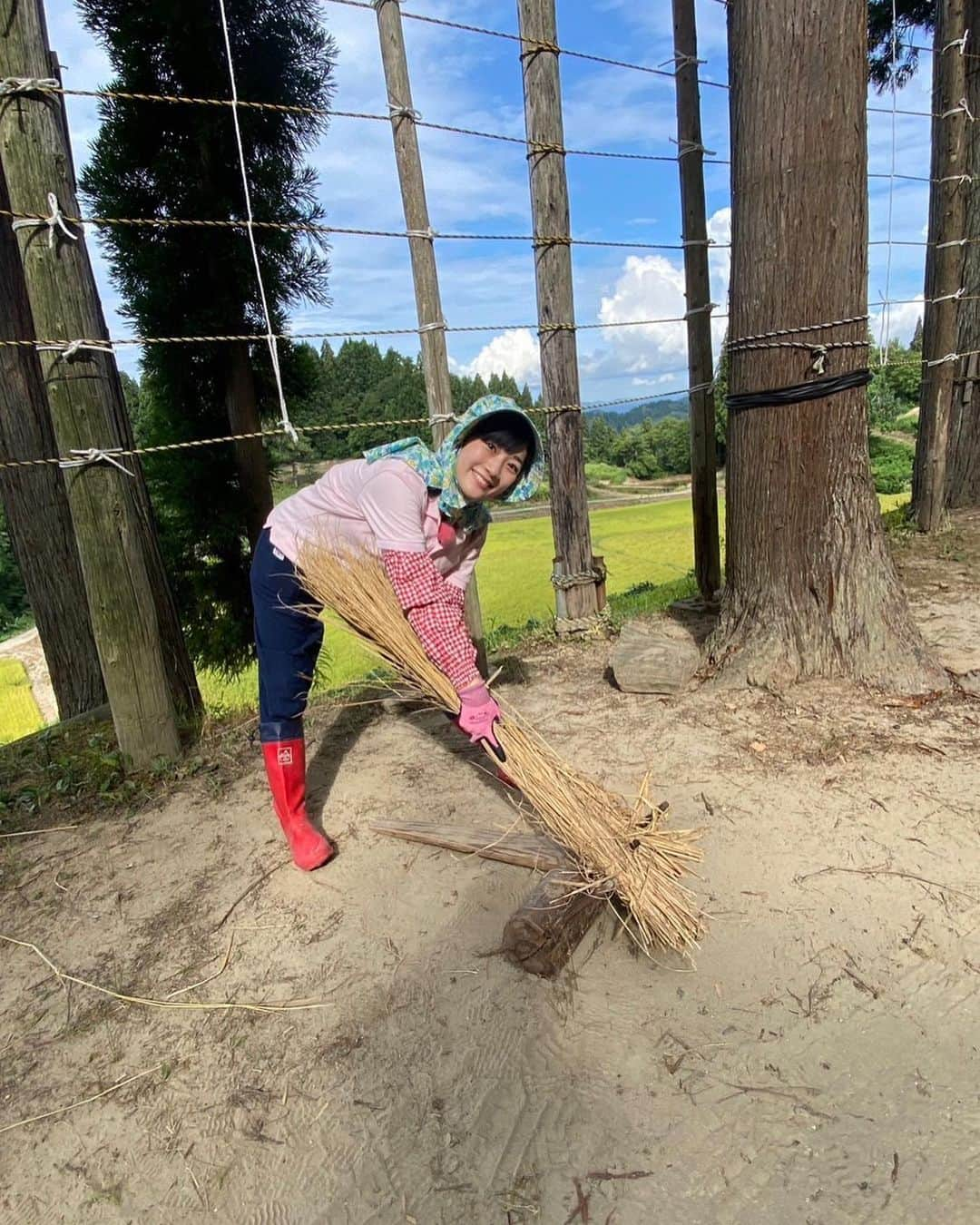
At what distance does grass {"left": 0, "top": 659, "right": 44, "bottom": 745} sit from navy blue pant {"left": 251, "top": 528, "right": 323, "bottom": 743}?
680cm

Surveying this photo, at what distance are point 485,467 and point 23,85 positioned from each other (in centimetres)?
182

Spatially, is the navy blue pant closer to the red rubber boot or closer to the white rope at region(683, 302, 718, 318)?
the red rubber boot

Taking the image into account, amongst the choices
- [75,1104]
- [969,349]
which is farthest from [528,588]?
[75,1104]

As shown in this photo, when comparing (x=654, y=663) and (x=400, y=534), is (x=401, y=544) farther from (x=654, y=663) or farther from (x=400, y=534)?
(x=654, y=663)

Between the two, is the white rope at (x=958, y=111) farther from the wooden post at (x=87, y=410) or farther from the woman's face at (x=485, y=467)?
the wooden post at (x=87, y=410)

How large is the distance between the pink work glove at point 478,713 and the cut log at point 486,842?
0.29 metres

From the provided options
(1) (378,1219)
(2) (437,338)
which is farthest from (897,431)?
(1) (378,1219)

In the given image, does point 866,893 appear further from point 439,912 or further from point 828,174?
point 828,174

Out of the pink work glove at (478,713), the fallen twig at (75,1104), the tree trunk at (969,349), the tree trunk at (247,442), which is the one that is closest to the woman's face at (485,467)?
the pink work glove at (478,713)

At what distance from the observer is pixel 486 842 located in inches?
75.7

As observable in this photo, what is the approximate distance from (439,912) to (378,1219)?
2.20 feet

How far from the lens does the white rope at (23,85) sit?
2.06m

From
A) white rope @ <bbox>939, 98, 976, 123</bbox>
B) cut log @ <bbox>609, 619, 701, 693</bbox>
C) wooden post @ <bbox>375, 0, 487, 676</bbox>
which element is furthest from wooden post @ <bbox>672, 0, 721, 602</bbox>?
white rope @ <bbox>939, 98, 976, 123</bbox>

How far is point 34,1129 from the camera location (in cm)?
134
